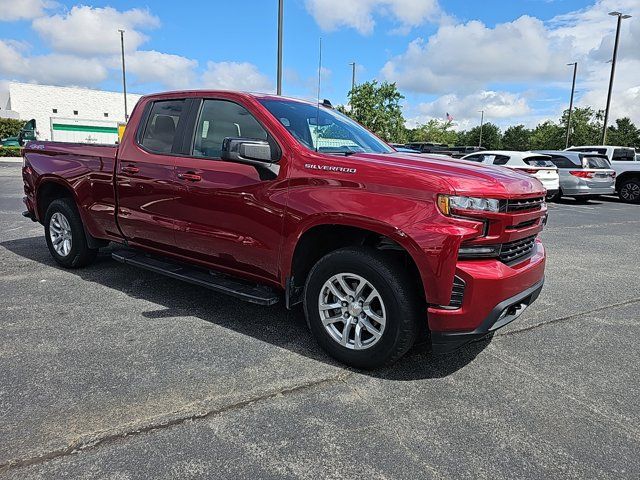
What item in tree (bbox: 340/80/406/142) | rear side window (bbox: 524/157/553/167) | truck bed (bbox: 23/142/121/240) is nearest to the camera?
truck bed (bbox: 23/142/121/240)

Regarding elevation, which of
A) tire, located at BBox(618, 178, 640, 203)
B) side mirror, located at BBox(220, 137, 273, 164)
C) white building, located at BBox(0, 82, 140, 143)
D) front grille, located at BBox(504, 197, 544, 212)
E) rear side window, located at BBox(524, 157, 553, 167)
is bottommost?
tire, located at BBox(618, 178, 640, 203)

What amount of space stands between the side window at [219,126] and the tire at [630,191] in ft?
56.3

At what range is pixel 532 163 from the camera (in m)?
14.3

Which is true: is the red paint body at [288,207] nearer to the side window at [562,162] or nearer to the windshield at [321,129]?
the windshield at [321,129]

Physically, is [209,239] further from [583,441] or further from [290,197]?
[583,441]

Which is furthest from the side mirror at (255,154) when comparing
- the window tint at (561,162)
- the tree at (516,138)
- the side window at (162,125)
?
the tree at (516,138)

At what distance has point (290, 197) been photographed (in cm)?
348

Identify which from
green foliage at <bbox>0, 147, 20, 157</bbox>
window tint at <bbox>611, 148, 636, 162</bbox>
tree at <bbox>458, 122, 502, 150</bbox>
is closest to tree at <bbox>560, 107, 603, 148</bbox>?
tree at <bbox>458, 122, 502, 150</bbox>

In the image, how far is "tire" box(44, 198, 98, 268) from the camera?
17.6 ft

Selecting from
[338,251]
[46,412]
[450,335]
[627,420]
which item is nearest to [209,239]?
[338,251]

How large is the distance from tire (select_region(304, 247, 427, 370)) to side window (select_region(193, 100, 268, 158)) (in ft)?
4.16

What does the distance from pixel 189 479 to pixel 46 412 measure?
3.43 ft

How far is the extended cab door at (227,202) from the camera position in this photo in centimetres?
362

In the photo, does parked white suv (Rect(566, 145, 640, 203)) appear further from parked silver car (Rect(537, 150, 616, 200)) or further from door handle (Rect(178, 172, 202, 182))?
door handle (Rect(178, 172, 202, 182))
